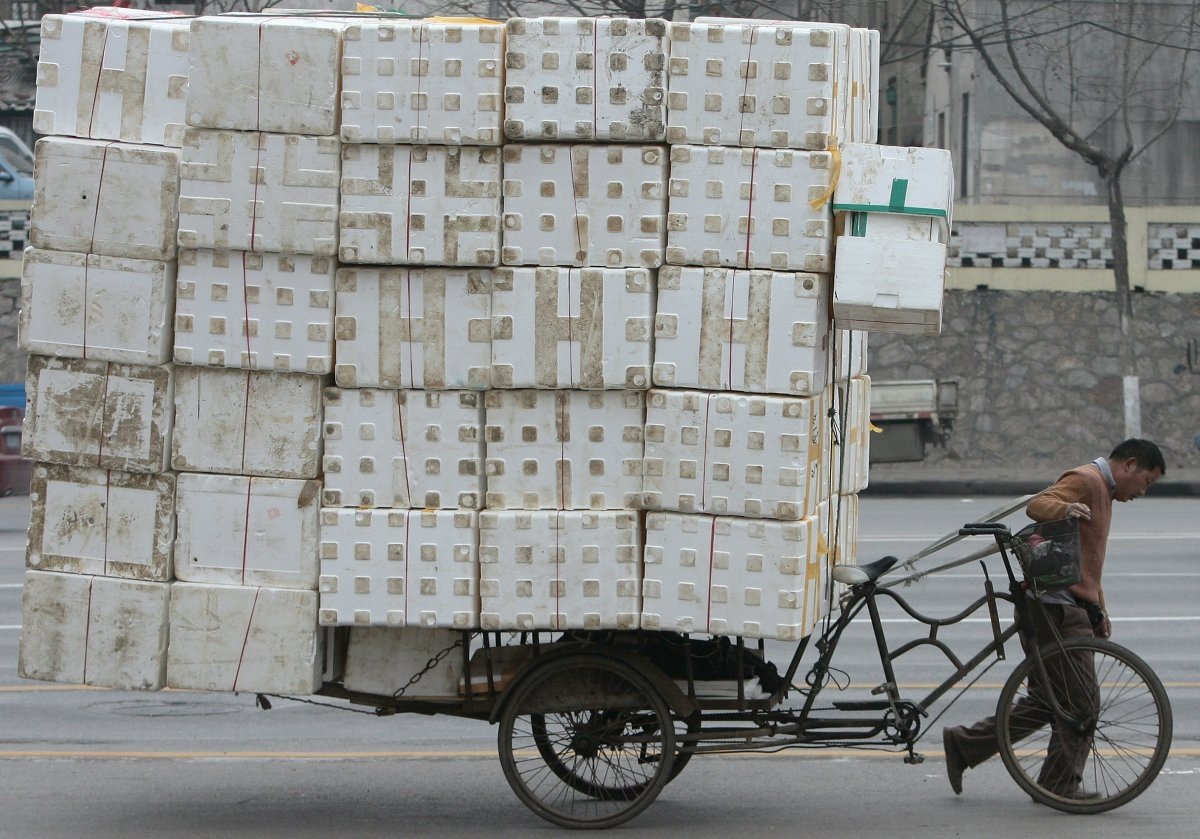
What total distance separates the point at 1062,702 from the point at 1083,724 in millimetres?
110

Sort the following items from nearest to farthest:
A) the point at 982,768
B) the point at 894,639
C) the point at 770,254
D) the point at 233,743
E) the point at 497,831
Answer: the point at 770,254
the point at 497,831
the point at 982,768
the point at 233,743
the point at 894,639

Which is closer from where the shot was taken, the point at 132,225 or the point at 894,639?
the point at 132,225

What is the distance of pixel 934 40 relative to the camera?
88.6 feet

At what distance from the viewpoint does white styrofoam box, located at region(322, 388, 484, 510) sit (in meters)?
5.56

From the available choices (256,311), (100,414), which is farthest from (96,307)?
(256,311)

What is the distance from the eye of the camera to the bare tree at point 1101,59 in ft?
71.0

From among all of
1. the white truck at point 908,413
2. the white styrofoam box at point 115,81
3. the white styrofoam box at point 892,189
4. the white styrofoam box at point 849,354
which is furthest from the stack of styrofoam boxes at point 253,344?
the white truck at point 908,413

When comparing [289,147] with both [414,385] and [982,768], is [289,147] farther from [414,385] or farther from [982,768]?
[982,768]

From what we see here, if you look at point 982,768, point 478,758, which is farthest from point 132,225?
point 982,768

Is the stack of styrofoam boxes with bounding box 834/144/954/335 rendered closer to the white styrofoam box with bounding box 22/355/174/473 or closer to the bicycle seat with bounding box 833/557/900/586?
the bicycle seat with bounding box 833/557/900/586

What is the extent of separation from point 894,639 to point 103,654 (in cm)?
537

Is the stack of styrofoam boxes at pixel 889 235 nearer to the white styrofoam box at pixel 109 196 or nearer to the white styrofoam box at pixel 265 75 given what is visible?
the white styrofoam box at pixel 265 75

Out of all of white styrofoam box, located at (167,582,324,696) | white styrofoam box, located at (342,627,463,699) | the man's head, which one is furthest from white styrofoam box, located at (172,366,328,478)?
the man's head

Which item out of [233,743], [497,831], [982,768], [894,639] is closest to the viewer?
[497,831]
